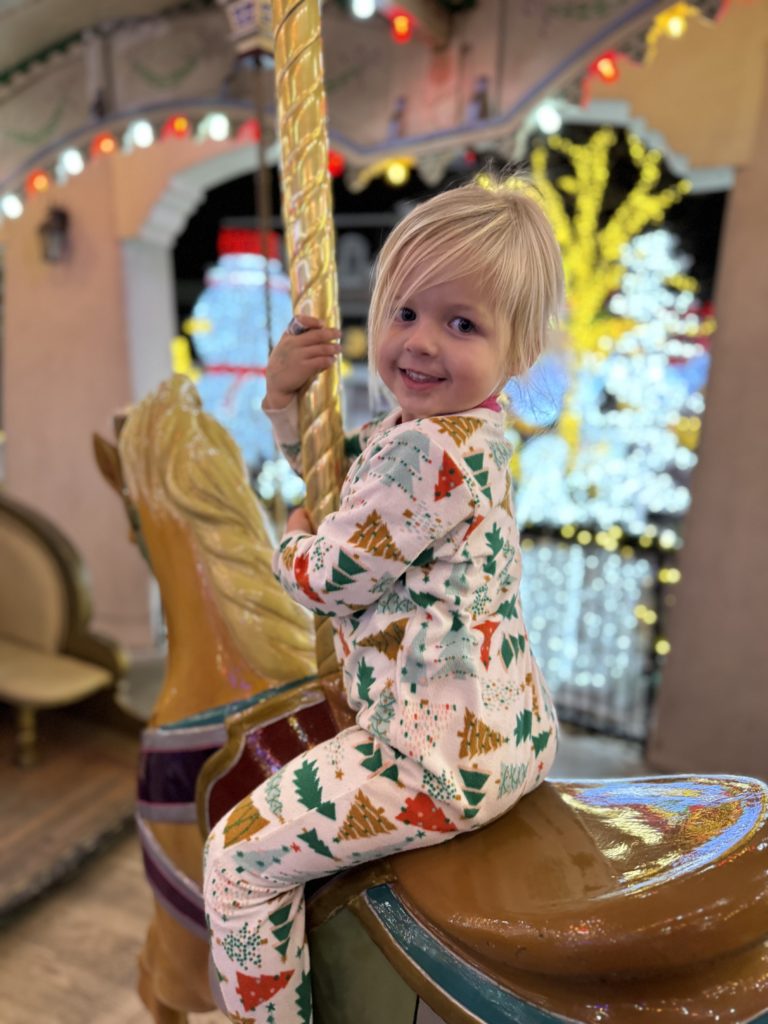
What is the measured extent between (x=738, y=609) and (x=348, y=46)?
7.02 feet

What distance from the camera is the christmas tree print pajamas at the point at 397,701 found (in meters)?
0.69

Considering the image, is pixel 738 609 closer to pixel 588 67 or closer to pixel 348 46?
pixel 588 67

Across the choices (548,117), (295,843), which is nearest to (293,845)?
(295,843)

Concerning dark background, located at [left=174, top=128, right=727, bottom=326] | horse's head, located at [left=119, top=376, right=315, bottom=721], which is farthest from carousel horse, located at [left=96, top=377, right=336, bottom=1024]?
dark background, located at [left=174, top=128, right=727, bottom=326]

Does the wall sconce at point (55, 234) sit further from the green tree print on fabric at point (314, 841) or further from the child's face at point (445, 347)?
the green tree print on fabric at point (314, 841)

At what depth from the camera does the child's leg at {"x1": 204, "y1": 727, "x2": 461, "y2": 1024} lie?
71 centimetres

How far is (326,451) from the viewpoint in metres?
0.86

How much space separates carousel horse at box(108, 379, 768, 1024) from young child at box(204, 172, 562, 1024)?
2.1 inches

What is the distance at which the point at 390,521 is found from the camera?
0.68 metres

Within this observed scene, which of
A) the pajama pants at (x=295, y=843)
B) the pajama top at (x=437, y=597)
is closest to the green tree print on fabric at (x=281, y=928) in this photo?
the pajama pants at (x=295, y=843)

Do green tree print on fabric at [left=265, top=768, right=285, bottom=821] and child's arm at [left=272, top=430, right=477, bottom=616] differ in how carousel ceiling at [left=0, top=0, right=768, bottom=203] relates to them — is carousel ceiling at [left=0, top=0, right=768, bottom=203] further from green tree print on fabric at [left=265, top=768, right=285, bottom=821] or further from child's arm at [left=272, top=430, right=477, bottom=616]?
green tree print on fabric at [left=265, top=768, right=285, bottom=821]

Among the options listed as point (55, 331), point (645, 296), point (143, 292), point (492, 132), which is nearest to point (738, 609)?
point (492, 132)

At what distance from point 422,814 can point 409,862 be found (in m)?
0.08

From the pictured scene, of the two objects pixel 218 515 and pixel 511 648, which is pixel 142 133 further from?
pixel 511 648
